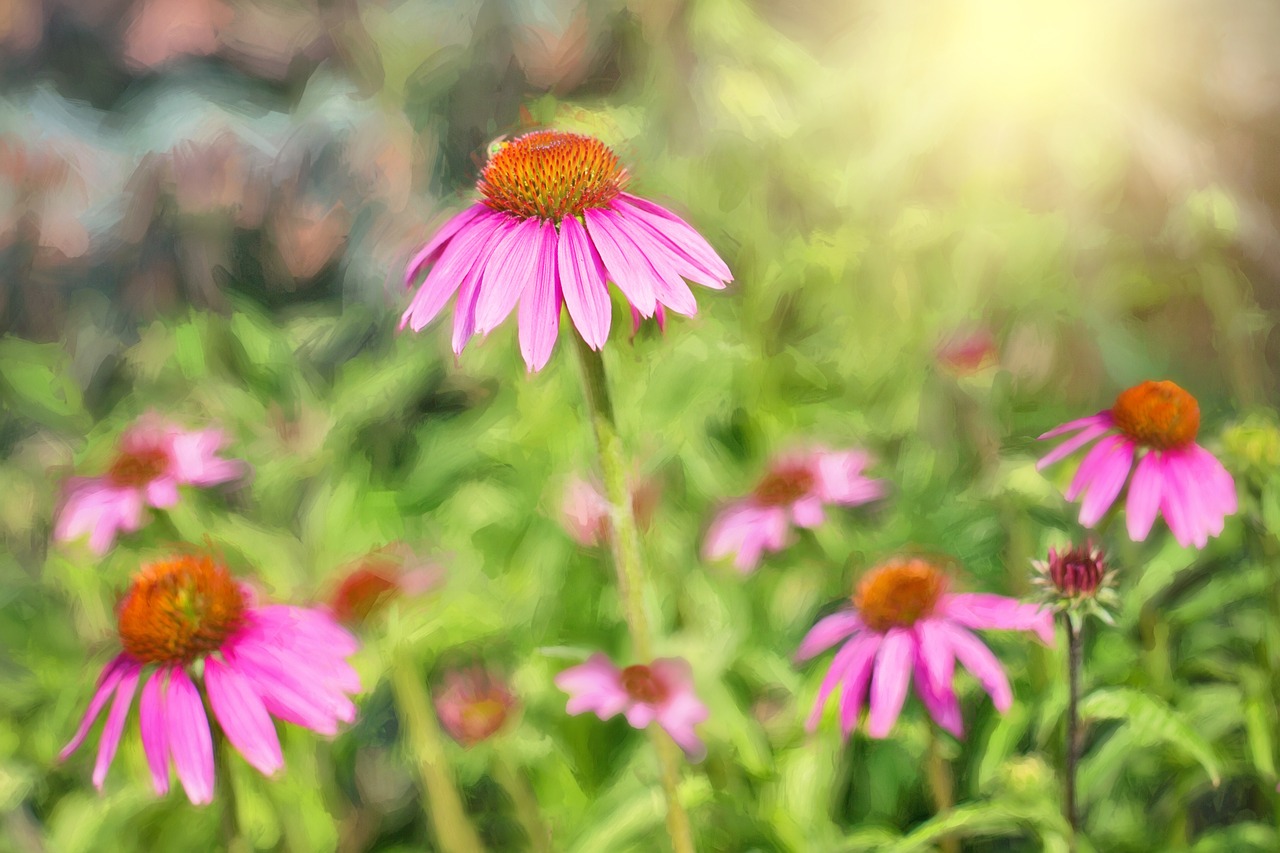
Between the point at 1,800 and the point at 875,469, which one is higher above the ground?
the point at 875,469

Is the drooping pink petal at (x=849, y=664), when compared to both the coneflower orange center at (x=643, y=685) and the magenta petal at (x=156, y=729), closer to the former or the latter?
the coneflower orange center at (x=643, y=685)

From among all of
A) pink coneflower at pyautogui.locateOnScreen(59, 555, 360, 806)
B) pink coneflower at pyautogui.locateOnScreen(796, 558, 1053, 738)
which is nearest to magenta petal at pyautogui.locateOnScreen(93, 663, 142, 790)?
pink coneflower at pyautogui.locateOnScreen(59, 555, 360, 806)

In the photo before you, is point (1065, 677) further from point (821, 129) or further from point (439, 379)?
point (439, 379)

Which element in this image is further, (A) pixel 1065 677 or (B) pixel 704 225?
(B) pixel 704 225

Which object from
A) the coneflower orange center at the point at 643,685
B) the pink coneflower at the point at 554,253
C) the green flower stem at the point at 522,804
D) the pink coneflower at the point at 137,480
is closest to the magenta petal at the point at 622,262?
the pink coneflower at the point at 554,253

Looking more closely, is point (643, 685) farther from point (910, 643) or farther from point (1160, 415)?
point (1160, 415)

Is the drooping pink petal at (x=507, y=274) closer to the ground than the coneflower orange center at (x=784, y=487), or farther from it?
farther from it

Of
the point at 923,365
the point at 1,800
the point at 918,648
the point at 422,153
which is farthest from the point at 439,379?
the point at 918,648
